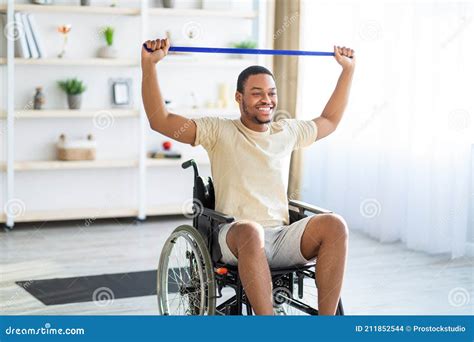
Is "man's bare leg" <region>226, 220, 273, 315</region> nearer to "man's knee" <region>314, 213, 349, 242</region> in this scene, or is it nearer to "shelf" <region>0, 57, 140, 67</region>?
"man's knee" <region>314, 213, 349, 242</region>

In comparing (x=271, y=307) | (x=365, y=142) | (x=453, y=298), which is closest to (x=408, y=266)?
(x=453, y=298)

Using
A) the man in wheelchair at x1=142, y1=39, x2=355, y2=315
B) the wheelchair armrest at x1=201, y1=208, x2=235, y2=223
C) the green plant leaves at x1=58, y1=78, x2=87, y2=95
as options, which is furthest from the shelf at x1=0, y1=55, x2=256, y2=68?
the wheelchair armrest at x1=201, y1=208, x2=235, y2=223

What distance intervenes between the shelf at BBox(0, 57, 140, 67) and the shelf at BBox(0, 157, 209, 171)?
0.62 meters

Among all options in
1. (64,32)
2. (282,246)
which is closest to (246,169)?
(282,246)

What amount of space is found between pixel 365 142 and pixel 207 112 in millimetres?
1145

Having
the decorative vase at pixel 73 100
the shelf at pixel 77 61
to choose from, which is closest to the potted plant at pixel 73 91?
the decorative vase at pixel 73 100

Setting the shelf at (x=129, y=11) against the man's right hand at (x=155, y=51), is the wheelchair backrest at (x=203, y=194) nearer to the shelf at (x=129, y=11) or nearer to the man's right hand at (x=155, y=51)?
the man's right hand at (x=155, y=51)

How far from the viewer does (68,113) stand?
211 inches

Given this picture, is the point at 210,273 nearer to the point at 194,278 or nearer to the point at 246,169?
the point at 194,278

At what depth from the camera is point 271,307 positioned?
2701mm

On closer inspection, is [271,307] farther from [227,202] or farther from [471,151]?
[471,151]

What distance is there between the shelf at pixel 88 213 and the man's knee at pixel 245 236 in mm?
2799

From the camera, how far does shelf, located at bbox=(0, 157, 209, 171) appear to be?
209 inches
